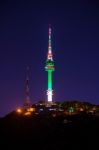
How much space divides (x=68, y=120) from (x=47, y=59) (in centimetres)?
7876

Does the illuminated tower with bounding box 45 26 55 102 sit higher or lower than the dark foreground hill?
higher

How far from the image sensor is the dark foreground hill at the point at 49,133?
65688mm

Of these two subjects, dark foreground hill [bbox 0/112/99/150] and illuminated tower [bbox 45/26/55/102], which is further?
illuminated tower [bbox 45/26/55/102]

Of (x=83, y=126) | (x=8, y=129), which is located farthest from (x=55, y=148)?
(x=8, y=129)

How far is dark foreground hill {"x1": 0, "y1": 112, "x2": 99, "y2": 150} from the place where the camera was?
2586 inches

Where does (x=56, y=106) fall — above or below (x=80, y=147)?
above

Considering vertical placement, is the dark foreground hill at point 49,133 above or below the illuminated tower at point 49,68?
below

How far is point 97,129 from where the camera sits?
Answer: 7200 centimetres

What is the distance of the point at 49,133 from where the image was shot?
7619 centimetres

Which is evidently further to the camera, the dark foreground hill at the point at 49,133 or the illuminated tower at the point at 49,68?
the illuminated tower at the point at 49,68

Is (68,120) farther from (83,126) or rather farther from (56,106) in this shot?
(56,106)

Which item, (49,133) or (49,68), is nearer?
(49,133)

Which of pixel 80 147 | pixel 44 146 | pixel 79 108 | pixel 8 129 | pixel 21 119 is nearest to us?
pixel 80 147

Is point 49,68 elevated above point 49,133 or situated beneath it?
elevated above
